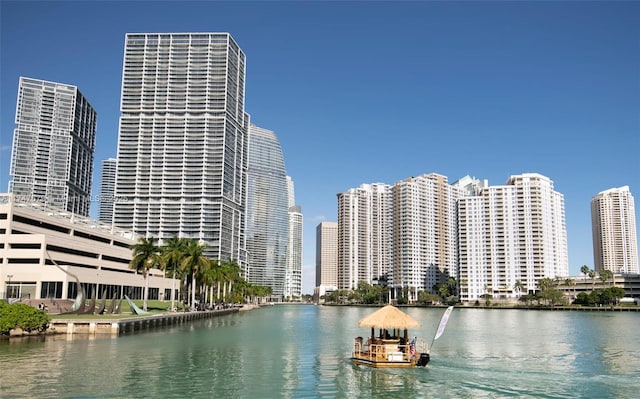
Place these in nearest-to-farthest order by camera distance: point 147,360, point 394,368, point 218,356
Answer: point 394,368 → point 147,360 → point 218,356

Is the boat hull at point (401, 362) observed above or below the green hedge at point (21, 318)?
below

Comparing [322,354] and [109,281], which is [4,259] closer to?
[109,281]

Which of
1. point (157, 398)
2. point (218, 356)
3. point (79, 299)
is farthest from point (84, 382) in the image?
point (79, 299)

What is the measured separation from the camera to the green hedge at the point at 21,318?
186 ft

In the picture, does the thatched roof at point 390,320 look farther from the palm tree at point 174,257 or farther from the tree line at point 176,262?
the palm tree at point 174,257

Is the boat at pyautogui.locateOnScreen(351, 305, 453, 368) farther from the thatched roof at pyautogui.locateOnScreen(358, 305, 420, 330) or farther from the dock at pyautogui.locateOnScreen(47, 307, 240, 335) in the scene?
the dock at pyautogui.locateOnScreen(47, 307, 240, 335)

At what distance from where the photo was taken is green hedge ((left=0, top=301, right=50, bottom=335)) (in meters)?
56.6

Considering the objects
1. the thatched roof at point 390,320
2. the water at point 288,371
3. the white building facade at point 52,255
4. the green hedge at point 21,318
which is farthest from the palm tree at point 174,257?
the thatched roof at point 390,320

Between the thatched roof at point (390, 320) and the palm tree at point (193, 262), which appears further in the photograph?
the palm tree at point (193, 262)

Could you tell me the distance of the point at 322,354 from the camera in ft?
165

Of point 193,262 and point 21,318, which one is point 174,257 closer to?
point 193,262

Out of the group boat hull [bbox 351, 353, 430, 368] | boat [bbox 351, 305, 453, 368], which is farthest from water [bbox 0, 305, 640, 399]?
boat [bbox 351, 305, 453, 368]

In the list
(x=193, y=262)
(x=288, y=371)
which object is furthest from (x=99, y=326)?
(x=193, y=262)

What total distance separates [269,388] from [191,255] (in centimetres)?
7913
